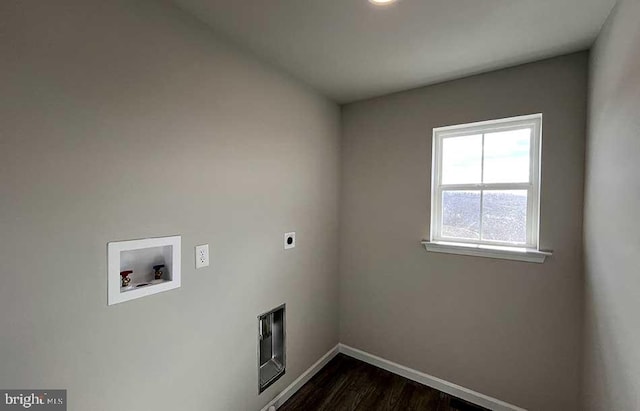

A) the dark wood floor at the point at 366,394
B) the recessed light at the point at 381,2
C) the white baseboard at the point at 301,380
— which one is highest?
the recessed light at the point at 381,2

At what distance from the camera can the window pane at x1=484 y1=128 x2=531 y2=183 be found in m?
1.92

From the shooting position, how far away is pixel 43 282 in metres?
0.98

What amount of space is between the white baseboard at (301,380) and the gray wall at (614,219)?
1.80m

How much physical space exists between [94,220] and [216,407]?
126 centimetres

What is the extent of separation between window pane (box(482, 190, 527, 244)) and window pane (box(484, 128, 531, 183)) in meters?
0.11

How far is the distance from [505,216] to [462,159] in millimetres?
537

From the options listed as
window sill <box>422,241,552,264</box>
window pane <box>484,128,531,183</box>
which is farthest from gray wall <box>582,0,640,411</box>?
window pane <box>484,128,531,183</box>

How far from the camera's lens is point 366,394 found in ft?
6.98

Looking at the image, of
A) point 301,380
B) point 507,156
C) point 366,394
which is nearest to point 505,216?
point 507,156

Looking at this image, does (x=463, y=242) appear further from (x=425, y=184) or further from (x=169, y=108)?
(x=169, y=108)

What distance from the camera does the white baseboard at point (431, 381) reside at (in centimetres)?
195

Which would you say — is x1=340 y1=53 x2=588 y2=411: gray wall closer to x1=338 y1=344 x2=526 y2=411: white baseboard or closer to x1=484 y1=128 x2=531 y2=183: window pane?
x1=338 y1=344 x2=526 y2=411: white baseboard

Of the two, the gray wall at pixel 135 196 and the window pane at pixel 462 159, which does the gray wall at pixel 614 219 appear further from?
the gray wall at pixel 135 196

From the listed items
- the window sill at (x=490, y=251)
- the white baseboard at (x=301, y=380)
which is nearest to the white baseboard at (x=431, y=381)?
the white baseboard at (x=301, y=380)
